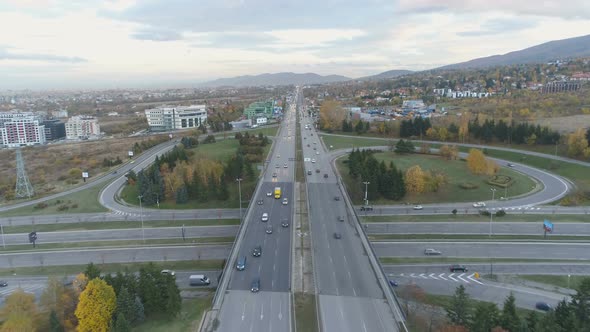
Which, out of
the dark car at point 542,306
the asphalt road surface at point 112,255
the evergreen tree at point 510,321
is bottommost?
the dark car at point 542,306

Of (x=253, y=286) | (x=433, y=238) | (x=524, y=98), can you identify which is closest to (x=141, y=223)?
(x=253, y=286)

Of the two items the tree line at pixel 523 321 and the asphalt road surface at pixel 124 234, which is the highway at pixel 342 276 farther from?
the asphalt road surface at pixel 124 234

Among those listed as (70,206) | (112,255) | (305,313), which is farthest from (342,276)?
(70,206)

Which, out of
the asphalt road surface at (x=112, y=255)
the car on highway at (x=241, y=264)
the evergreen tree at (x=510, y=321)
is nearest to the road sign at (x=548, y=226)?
the evergreen tree at (x=510, y=321)

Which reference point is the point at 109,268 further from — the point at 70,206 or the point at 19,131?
the point at 19,131

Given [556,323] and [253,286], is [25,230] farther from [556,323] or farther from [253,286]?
[556,323]

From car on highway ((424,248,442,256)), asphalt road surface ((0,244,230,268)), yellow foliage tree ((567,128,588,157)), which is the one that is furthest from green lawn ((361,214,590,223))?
yellow foliage tree ((567,128,588,157))
